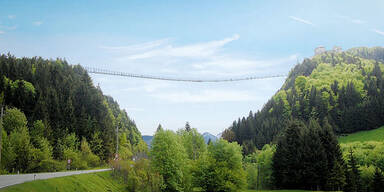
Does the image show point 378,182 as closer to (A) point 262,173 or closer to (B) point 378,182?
(B) point 378,182

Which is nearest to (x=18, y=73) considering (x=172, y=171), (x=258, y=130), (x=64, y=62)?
(x=64, y=62)

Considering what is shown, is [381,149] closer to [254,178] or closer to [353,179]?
[353,179]

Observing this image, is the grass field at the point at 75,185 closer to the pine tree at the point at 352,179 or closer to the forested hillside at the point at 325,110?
the pine tree at the point at 352,179

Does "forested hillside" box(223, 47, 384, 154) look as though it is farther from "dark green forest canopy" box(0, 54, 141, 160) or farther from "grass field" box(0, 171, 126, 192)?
"grass field" box(0, 171, 126, 192)

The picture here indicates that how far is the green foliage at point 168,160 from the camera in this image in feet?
219

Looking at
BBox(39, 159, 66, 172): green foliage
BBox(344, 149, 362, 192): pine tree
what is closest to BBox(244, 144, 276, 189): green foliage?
BBox(344, 149, 362, 192): pine tree

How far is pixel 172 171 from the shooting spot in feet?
223

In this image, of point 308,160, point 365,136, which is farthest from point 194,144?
point 365,136

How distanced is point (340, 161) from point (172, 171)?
128 ft

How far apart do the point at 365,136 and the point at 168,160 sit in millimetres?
97680

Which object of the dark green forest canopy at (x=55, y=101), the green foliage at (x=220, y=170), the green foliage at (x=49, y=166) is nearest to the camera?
the green foliage at (x=49, y=166)

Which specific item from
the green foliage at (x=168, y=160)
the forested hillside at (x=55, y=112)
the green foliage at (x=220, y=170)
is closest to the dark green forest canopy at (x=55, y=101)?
the forested hillside at (x=55, y=112)

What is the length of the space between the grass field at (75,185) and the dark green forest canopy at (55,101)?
29.4m

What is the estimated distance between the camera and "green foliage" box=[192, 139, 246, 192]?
232 ft
